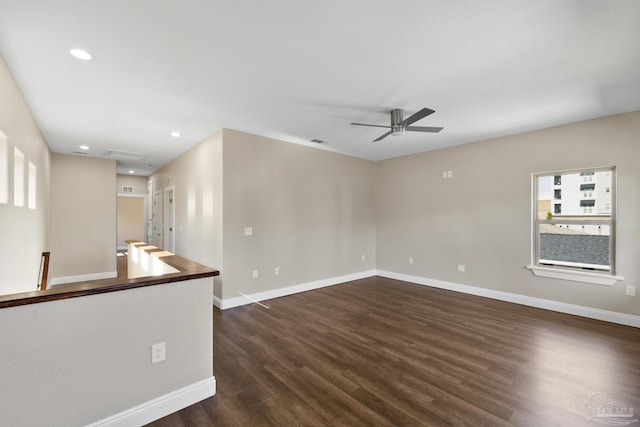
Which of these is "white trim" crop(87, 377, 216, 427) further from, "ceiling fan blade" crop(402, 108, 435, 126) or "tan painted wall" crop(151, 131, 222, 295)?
"ceiling fan blade" crop(402, 108, 435, 126)

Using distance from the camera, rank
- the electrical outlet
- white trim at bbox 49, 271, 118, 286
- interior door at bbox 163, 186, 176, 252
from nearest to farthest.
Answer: the electrical outlet < white trim at bbox 49, 271, 118, 286 < interior door at bbox 163, 186, 176, 252

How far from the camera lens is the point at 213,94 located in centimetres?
284

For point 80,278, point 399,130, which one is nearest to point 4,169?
point 399,130

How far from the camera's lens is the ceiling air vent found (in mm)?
5323

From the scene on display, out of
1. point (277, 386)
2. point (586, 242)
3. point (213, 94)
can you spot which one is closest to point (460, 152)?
point (586, 242)

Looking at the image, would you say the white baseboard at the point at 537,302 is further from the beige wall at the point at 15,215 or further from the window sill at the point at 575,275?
the beige wall at the point at 15,215

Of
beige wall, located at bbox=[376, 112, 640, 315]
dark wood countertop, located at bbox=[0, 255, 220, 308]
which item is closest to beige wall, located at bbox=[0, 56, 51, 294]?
dark wood countertop, located at bbox=[0, 255, 220, 308]

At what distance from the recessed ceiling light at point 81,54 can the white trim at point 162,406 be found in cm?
265

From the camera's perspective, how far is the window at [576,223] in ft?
11.6

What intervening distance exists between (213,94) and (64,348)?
247 cm

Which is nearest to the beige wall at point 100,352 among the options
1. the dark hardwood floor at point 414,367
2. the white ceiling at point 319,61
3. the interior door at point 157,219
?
the dark hardwood floor at point 414,367

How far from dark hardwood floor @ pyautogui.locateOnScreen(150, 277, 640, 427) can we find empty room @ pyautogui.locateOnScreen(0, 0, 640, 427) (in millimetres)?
25

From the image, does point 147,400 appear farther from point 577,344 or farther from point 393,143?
point 393,143

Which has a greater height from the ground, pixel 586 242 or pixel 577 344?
pixel 586 242
